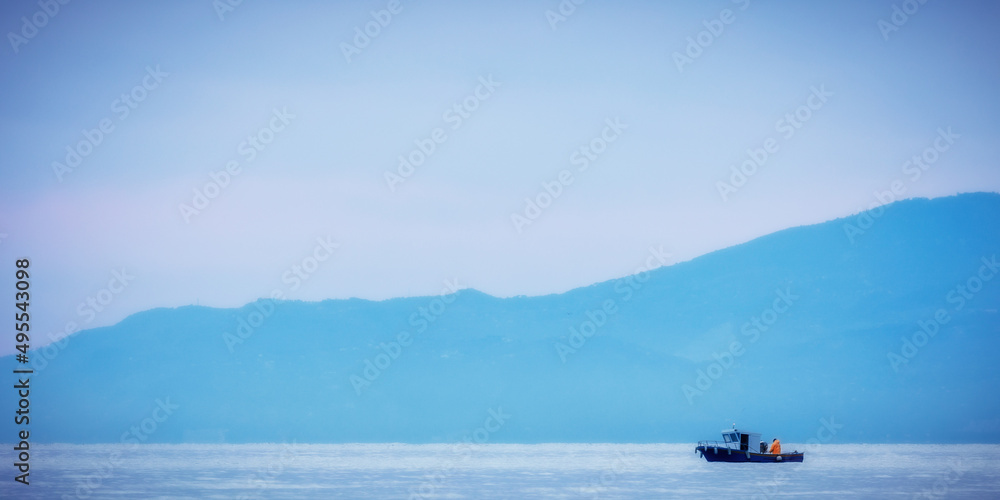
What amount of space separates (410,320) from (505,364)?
788 inches

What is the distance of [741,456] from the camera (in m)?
68.1

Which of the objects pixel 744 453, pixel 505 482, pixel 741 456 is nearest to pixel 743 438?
pixel 744 453

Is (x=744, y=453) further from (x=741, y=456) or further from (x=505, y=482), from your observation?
(x=505, y=482)

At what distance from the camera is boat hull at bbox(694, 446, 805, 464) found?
67.4 metres

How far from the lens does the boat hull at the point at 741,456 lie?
67438 millimetres

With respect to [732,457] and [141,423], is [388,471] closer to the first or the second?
[732,457]

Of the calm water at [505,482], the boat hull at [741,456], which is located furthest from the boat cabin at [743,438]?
the calm water at [505,482]

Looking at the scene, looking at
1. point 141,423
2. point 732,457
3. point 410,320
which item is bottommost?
point 732,457

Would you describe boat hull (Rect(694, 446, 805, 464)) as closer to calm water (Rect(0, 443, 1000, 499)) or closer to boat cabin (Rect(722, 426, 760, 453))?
boat cabin (Rect(722, 426, 760, 453))

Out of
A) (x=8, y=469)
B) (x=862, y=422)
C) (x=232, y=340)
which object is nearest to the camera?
(x=8, y=469)

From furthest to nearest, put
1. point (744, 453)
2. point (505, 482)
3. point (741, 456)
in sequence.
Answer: point (741, 456) → point (744, 453) → point (505, 482)

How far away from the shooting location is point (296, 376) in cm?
18750

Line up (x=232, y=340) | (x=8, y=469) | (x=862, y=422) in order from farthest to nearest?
(x=232, y=340), (x=862, y=422), (x=8, y=469)

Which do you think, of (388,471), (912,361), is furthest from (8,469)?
(912,361)
